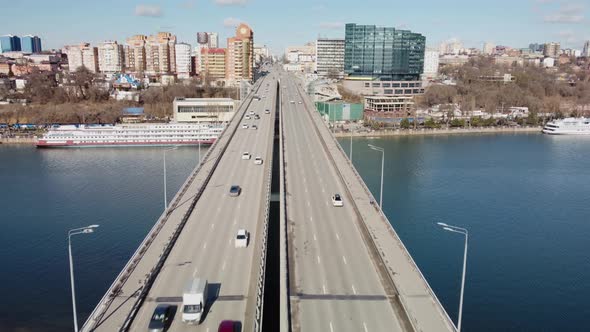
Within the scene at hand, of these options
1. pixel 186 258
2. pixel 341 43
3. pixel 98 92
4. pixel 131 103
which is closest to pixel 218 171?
pixel 186 258

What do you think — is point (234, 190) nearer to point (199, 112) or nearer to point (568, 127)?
point (199, 112)

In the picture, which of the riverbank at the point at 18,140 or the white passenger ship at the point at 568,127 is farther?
the white passenger ship at the point at 568,127

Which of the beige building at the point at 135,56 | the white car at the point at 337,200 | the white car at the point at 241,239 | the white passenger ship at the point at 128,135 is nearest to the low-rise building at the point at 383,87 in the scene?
the white passenger ship at the point at 128,135

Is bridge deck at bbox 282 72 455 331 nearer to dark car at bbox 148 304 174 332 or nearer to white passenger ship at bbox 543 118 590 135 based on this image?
dark car at bbox 148 304 174 332

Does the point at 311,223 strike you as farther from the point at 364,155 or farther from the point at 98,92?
the point at 98,92

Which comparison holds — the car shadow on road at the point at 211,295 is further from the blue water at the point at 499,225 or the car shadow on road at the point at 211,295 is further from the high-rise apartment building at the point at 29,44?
the high-rise apartment building at the point at 29,44

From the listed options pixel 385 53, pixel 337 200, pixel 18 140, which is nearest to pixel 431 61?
pixel 385 53
